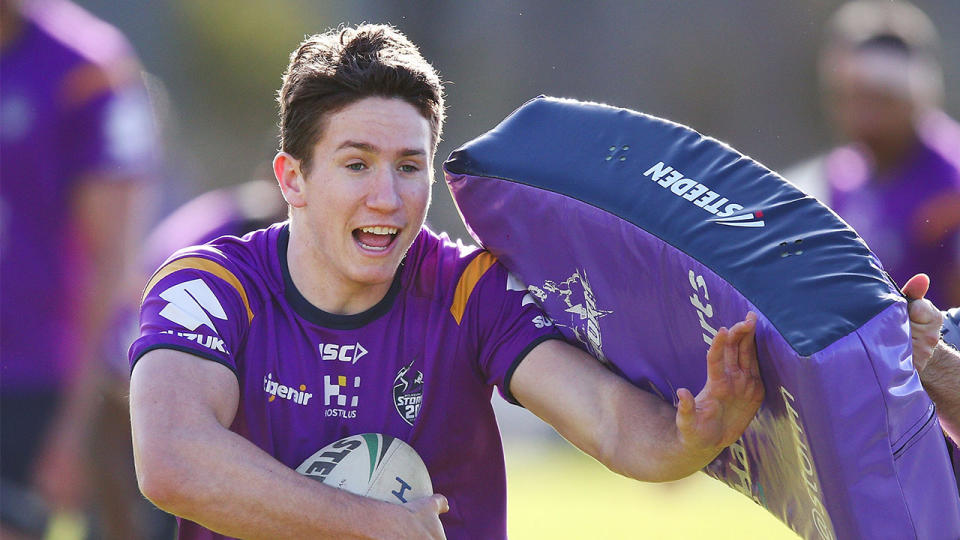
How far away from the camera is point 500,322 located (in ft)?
11.3

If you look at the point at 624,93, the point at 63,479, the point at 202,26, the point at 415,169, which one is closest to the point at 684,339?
the point at 415,169

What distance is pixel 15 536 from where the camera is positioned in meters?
5.06

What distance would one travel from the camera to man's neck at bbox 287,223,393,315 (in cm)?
348

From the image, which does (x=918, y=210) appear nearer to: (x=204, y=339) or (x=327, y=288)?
(x=327, y=288)

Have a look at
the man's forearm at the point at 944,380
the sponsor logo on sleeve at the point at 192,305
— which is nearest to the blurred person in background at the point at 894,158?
the man's forearm at the point at 944,380

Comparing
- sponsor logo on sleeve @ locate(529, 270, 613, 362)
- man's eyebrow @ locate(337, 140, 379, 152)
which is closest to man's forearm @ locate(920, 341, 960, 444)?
sponsor logo on sleeve @ locate(529, 270, 613, 362)

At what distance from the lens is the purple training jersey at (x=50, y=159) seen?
4867 millimetres

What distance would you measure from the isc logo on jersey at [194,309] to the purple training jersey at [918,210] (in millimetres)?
3547

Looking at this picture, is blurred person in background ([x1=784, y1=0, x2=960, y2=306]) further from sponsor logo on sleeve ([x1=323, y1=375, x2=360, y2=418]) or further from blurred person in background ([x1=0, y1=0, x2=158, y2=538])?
blurred person in background ([x1=0, y1=0, x2=158, y2=538])

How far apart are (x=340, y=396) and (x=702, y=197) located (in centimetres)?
109

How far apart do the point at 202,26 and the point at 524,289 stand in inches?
553

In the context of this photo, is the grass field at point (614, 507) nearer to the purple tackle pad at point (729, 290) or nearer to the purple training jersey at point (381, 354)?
the purple training jersey at point (381, 354)

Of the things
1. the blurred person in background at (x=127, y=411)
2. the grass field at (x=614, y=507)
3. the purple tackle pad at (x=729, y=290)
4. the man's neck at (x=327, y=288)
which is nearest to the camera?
the purple tackle pad at (x=729, y=290)

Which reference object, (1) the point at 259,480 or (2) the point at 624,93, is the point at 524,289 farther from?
(2) the point at 624,93
